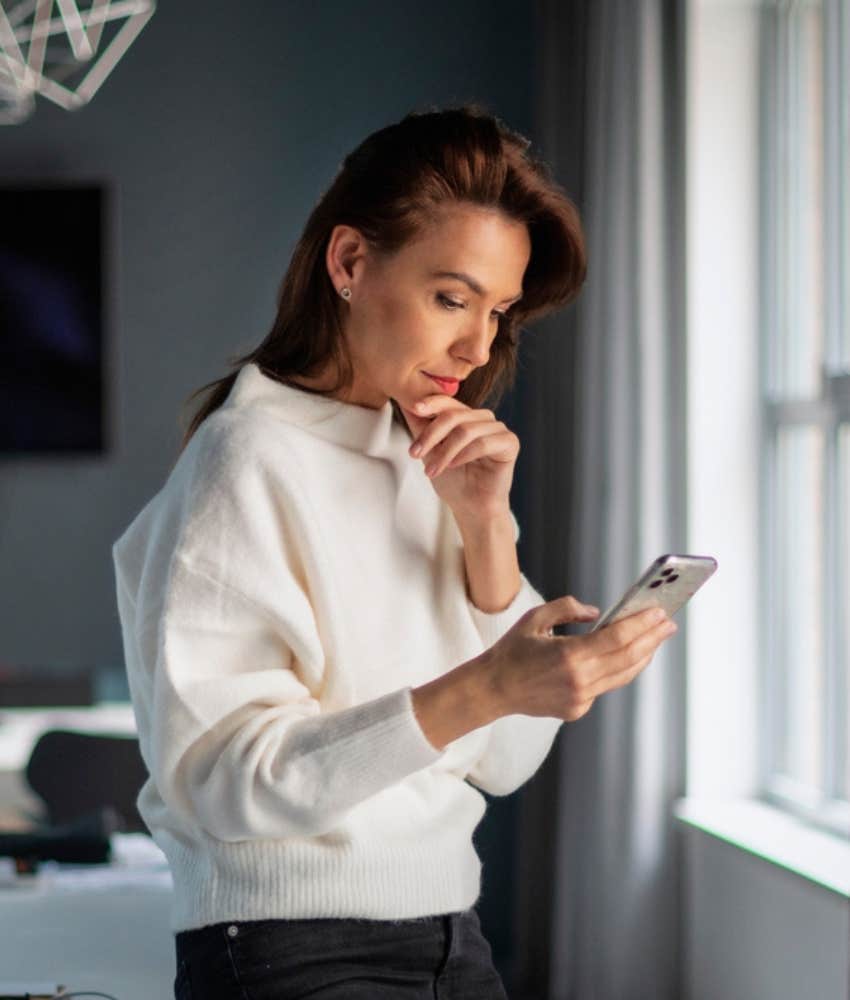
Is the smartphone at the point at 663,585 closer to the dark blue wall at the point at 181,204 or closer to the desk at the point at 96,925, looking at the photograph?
the desk at the point at 96,925

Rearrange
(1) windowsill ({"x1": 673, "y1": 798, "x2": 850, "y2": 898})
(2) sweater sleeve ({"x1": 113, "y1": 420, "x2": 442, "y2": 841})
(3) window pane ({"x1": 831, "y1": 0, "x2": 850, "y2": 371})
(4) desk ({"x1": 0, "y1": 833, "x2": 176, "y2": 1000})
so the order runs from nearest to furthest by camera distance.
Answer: (2) sweater sleeve ({"x1": 113, "y1": 420, "x2": 442, "y2": 841}), (4) desk ({"x1": 0, "y1": 833, "x2": 176, "y2": 1000}), (1) windowsill ({"x1": 673, "y1": 798, "x2": 850, "y2": 898}), (3) window pane ({"x1": 831, "y1": 0, "x2": 850, "y2": 371})

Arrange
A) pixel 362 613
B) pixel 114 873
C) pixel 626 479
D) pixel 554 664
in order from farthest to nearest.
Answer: pixel 626 479
pixel 114 873
pixel 362 613
pixel 554 664

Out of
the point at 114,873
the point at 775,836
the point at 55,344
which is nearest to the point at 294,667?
the point at 114,873

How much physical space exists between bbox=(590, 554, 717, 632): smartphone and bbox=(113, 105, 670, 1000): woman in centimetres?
2

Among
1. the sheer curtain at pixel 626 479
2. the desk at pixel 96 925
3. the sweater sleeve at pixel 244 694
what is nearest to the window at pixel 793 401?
the sheer curtain at pixel 626 479

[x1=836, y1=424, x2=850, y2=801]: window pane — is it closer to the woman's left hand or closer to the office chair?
the office chair

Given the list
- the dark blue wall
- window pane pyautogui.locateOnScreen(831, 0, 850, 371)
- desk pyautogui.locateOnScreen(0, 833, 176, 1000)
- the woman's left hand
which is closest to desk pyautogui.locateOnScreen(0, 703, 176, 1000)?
desk pyautogui.locateOnScreen(0, 833, 176, 1000)

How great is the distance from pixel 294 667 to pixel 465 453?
0.25 m

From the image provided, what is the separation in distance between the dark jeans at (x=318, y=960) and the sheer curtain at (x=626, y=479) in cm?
182

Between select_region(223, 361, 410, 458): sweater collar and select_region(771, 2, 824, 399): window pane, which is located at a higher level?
select_region(771, 2, 824, 399): window pane

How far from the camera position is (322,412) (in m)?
1.38

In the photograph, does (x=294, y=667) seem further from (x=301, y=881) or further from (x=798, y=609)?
(x=798, y=609)

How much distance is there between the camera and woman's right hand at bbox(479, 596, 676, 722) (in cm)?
118

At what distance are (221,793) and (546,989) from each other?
2887 mm
